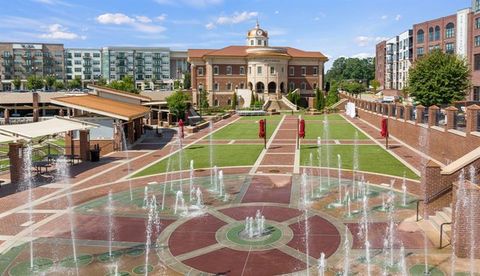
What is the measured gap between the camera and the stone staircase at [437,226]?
39.0 feet

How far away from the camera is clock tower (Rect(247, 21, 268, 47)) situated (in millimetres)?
100562

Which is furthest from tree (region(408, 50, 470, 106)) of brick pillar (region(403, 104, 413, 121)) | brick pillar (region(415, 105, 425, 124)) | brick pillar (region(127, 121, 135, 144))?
brick pillar (region(127, 121, 135, 144))

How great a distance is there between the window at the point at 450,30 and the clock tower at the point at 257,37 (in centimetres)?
3857

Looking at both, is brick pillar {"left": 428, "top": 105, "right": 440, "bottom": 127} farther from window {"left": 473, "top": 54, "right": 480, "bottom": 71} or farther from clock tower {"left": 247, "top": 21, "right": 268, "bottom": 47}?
clock tower {"left": 247, "top": 21, "right": 268, "bottom": 47}

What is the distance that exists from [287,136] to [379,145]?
9044 millimetres

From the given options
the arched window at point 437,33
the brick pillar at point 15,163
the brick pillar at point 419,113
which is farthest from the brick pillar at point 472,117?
the arched window at point 437,33

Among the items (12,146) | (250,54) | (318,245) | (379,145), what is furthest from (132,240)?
(250,54)

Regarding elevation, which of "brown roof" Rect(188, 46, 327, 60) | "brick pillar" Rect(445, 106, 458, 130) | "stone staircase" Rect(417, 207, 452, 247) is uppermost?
"brown roof" Rect(188, 46, 327, 60)

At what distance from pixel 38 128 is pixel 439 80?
34362 mm

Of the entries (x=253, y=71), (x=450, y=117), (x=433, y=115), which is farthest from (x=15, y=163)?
(x=253, y=71)

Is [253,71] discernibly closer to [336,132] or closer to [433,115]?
[336,132]

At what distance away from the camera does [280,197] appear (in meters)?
17.0

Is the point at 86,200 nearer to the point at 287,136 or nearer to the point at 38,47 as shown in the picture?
the point at 287,136

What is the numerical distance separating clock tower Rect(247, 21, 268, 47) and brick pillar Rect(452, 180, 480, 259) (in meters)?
91.9
